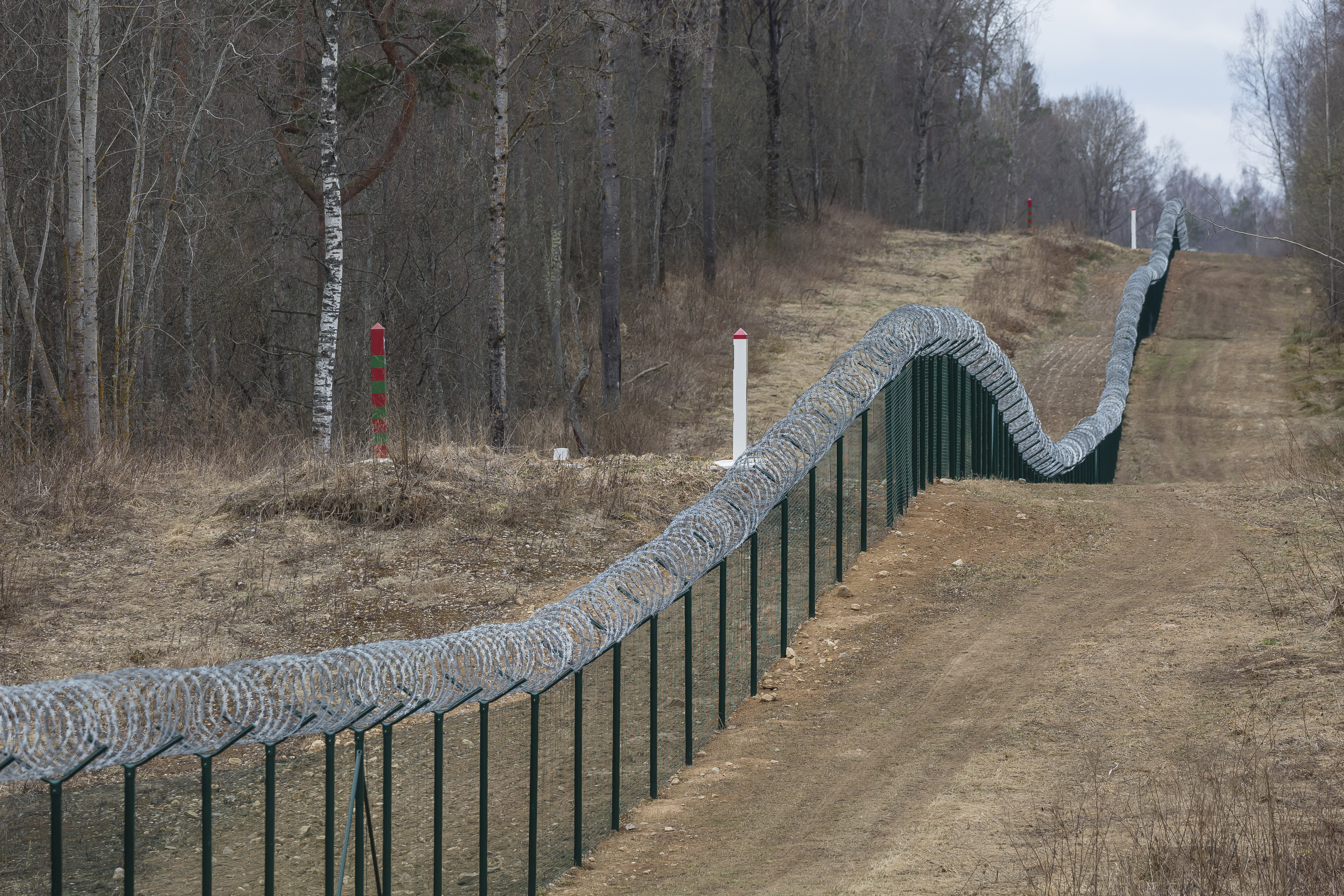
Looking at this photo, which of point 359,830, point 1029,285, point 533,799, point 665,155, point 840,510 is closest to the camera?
point 359,830

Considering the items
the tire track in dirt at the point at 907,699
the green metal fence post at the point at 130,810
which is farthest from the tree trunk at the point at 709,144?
the green metal fence post at the point at 130,810

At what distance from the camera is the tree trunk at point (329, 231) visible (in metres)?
16.4

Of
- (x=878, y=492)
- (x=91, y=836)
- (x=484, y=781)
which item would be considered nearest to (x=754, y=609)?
(x=484, y=781)

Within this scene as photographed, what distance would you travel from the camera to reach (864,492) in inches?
409

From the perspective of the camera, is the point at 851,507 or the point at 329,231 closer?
the point at 851,507

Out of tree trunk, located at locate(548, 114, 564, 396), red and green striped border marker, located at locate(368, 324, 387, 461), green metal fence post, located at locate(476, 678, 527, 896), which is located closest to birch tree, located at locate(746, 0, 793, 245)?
tree trunk, located at locate(548, 114, 564, 396)

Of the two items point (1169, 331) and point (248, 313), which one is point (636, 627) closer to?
point (248, 313)

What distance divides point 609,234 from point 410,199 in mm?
7885

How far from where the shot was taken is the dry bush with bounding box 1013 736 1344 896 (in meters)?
4.78

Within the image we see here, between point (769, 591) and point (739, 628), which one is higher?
point (769, 591)

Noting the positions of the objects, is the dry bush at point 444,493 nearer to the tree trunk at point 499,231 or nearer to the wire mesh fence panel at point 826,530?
the wire mesh fence panel at point 826,530

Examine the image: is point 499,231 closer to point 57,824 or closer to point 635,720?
point 635,720

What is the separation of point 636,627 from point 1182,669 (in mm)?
3665

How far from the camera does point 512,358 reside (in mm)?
30547
